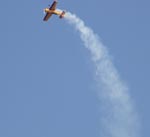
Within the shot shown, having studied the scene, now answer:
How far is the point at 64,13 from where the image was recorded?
13112cm

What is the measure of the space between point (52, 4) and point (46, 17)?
2.76 meters

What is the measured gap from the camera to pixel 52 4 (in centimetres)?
13062

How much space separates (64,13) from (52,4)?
2839 millimetres

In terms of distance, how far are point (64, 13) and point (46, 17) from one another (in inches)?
138

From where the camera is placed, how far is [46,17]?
13138cm
